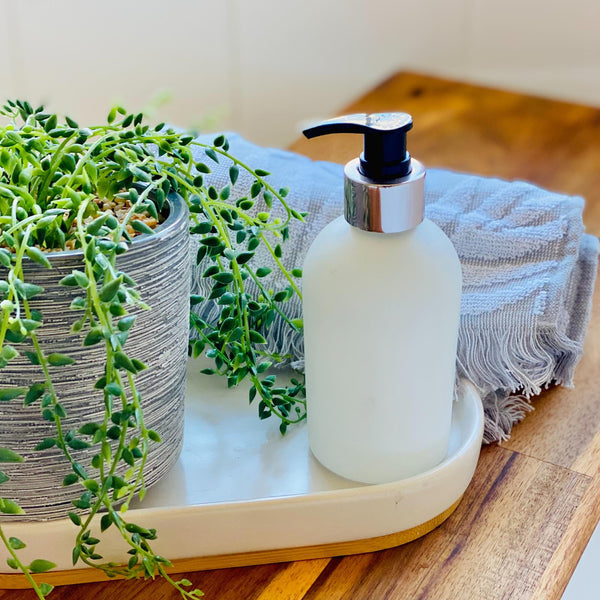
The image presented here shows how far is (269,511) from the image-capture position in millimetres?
447

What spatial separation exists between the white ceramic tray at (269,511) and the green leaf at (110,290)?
0.14 metres

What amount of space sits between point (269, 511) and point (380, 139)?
0.19 m

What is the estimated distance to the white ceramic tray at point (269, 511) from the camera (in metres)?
0.44

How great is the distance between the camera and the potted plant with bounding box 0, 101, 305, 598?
0.36 m

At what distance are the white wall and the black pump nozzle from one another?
67 cm

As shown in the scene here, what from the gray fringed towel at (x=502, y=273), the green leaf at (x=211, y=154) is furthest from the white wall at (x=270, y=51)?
the green leaf at (x=211, y=154)

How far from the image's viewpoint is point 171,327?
416mm

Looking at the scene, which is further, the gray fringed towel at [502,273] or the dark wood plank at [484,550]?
the gray fringed towel at [502,273]

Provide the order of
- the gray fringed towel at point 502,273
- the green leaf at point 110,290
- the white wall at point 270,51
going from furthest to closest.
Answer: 1. the white wall at point 270,51
2. the gray fringed towel at point 502,273
3. the green leaf at point 110,290

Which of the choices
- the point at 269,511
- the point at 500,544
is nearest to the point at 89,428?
the point at 269,511

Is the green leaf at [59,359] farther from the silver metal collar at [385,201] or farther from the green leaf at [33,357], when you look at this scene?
the silver metal collar at [385,201]

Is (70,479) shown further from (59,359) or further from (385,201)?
(385,201)

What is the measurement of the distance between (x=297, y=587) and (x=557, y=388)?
9.1 inches

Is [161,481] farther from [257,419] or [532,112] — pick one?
[532,112]
